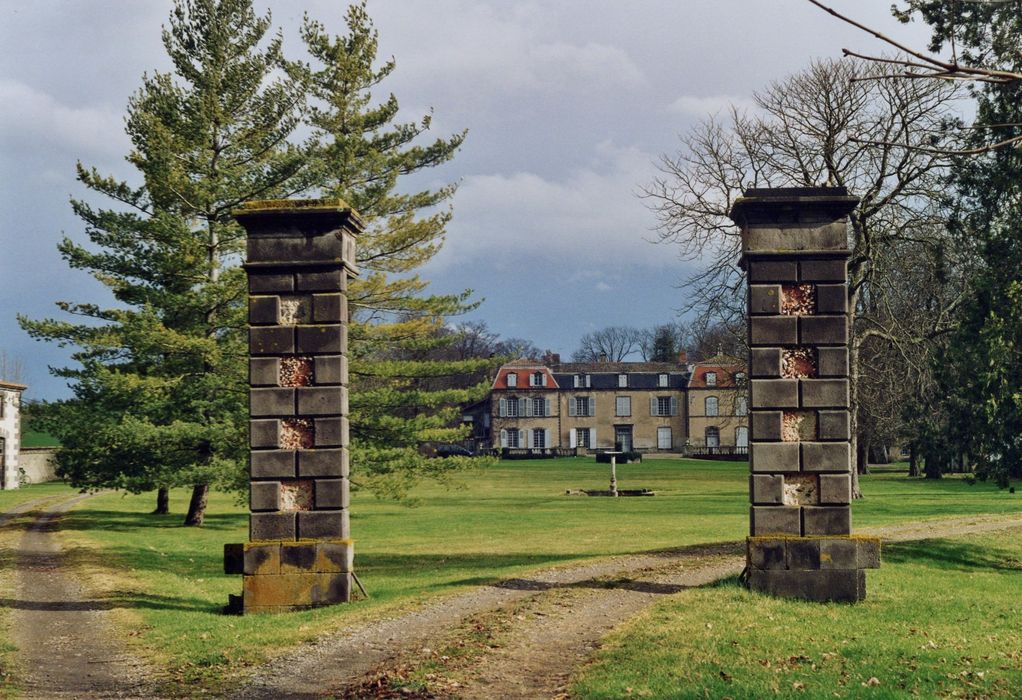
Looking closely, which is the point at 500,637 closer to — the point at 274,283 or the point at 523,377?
the point at 274,283

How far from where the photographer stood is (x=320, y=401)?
43.0 feet

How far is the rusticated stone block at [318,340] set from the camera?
13.1 meters

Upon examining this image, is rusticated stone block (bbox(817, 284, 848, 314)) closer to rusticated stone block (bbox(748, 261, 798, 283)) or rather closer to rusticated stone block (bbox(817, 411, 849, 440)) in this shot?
rusticated stone block (bbox(748, 261, 798, 283))

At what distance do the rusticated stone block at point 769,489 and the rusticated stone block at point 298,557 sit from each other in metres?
5.71

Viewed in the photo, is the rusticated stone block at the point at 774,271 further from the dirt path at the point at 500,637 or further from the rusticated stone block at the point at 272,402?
the rusticated stone block at the point at 272,402

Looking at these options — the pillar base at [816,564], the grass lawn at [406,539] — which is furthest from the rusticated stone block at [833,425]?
the grass lawn at [406,539]

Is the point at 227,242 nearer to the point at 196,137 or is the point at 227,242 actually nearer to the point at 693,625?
the point at 196,137

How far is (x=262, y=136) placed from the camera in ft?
90.6

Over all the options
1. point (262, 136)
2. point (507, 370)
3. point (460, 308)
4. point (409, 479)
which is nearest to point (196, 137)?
point (262, 136)

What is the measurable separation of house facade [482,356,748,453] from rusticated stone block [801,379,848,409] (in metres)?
75.4

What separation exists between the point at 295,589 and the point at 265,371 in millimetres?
2815

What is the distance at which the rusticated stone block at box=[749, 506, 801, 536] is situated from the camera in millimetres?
13258

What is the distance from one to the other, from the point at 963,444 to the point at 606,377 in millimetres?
67982

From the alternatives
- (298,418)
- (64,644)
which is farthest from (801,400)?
(64,644)
